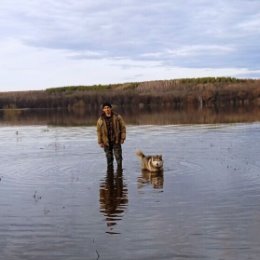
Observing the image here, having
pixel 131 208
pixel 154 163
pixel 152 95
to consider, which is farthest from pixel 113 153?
pixel 152 95

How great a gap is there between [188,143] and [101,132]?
25.5 feet

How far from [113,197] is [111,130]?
4640 mm

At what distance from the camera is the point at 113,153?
1670cm

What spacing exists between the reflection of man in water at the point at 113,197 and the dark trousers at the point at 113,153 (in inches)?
48.0

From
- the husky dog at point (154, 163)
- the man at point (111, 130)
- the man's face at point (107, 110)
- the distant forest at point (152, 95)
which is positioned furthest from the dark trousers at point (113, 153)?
the distant forest at point (152, 95)

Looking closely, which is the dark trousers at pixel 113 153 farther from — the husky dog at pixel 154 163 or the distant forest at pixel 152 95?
the distant forest at pixel 152 95

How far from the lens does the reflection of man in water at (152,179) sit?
518 inches

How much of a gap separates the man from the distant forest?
7736 cm

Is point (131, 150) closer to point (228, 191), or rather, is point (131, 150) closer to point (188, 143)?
point (188, 143)

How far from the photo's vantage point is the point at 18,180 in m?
14.3

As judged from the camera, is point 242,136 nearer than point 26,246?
No

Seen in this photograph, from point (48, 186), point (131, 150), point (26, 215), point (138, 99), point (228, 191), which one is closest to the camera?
point (26, 215)

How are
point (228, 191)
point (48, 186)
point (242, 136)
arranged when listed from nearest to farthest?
point (228, 191)
point (48, 186)
point (242, 136)

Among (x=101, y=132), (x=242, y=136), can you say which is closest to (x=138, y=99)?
(x=242, y=136)
